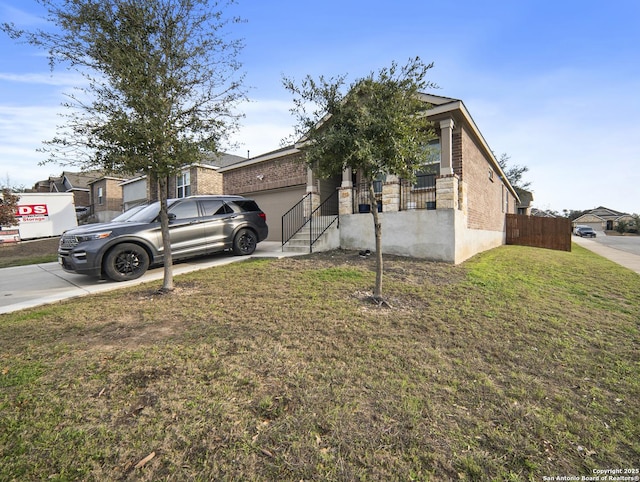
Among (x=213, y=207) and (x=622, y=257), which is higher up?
(x=213, y=207)

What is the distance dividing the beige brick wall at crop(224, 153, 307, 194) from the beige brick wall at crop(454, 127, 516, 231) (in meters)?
5.47

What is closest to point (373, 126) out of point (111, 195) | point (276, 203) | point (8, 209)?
point (276, 203)

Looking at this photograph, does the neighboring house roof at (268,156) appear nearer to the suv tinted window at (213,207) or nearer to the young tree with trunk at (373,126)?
the suv tinted window at (213,207)

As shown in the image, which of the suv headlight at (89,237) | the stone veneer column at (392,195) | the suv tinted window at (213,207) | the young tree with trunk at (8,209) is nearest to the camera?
the suv headlight at (89,237)

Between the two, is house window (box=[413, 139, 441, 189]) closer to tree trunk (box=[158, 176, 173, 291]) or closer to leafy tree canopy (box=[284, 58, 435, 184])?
leafy tree canopy (box=[284, 58, 435, 184])

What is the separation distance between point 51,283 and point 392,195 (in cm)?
841

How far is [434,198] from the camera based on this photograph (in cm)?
845

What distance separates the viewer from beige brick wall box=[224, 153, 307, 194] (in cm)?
1196

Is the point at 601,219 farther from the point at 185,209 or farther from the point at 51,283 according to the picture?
the point at 51,283

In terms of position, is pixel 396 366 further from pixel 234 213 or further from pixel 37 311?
pixel 234 213

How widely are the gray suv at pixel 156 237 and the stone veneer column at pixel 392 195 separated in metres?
3.84

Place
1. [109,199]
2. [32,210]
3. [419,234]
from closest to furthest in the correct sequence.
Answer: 1. [419,234]
2. [32,210]
3. [109,199]

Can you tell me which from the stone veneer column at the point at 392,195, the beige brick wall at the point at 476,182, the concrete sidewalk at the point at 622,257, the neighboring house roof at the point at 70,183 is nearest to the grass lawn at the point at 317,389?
the stone veneer column at the point at 392,195

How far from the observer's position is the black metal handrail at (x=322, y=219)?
9367 mm
